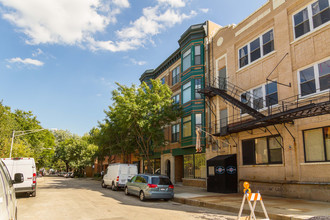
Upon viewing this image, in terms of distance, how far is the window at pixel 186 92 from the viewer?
83.4 feet

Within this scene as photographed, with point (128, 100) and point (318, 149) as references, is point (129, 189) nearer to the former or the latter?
point (128, 100)

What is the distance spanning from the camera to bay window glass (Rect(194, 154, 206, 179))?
Result: 76.3 ft

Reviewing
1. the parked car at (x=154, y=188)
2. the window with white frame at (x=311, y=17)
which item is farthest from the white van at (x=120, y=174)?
the window with white frame at (x=311, y=17)

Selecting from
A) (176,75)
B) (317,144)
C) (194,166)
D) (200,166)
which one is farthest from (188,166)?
(317,144)

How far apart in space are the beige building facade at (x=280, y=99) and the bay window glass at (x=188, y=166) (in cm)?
367

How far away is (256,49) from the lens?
1880 centimetres

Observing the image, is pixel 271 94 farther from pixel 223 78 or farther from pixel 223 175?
pixel 223 175

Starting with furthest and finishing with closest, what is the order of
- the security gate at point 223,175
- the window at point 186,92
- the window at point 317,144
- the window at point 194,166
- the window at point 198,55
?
the window at point 186,92 → the window at point 198,55 → the window at point 194,166 → the security gate at point 223,175 → the window at point 317,144

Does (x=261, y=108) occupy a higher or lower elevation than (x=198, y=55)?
lower

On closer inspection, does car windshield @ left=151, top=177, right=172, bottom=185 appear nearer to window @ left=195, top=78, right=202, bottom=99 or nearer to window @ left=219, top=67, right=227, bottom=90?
window @ left=219, top=67, right=227, bottom=90

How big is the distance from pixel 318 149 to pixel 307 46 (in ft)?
18.9

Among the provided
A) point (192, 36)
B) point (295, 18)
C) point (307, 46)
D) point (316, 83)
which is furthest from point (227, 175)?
point (192, 36)

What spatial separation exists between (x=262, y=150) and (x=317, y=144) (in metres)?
3.96

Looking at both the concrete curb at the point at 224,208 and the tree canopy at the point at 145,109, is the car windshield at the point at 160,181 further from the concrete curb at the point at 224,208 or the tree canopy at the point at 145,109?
the tree canopy at the point at 145,109
